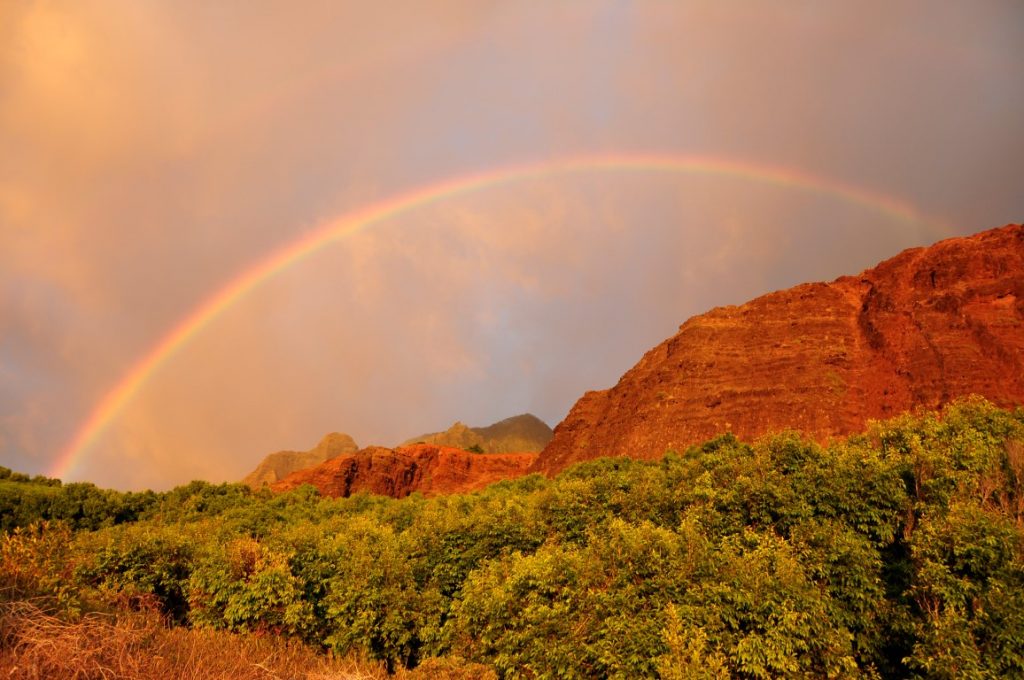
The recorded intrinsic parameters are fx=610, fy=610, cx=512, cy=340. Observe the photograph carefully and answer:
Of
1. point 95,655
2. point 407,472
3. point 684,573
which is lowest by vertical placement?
point 95,655

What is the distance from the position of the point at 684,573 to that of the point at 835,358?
6589 cm

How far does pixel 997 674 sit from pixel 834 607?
13.9 ft

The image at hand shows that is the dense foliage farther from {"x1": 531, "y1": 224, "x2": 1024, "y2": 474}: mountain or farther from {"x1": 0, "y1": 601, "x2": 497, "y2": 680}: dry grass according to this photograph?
{"x1": 531, "y1": 224, "x2": 1024, "y2": 474}: mountain

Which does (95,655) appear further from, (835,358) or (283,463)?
(283,463)

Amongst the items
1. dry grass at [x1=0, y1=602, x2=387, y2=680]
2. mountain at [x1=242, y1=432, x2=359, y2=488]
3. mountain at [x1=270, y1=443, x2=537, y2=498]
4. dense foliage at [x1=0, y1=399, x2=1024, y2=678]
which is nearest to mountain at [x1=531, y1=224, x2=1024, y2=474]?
mountain at [x1=270, y1=443, x2=537, y2=498]

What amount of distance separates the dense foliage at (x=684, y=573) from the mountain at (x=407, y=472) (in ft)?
218

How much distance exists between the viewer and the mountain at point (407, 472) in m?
98.2

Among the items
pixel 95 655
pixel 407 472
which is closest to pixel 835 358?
pixel 407 472

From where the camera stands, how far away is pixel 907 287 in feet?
257

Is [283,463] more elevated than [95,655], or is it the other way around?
[283,463]

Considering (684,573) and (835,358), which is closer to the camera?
(684,573)

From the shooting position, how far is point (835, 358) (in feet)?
241

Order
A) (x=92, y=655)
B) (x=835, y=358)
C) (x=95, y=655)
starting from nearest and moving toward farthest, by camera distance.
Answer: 1. (x=92, y=655)
2. (x=95, y=655)
3. (x=835, y=358)

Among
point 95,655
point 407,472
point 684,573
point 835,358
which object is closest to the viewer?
point 95,655
